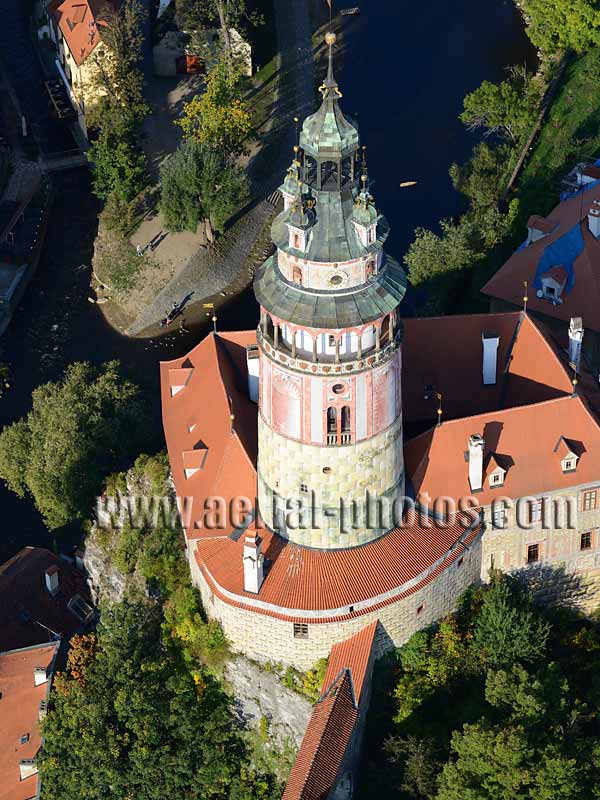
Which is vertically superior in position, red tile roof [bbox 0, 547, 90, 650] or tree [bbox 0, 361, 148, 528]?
tree [bbox 0, 361, 148, 528]

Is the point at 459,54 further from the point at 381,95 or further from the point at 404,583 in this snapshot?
the point at 404,583

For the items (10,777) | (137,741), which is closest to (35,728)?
(10,777)

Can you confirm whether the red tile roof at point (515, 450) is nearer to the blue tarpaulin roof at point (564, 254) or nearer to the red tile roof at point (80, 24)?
the blue tarpaulin roof at point (564, 254)

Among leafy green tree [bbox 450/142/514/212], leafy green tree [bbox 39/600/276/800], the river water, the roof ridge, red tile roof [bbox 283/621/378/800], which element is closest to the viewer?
red tile roof [bbox 283/621/378/800]

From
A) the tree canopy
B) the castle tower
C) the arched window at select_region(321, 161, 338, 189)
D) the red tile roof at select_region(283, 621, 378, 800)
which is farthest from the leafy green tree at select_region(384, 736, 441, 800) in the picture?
the arched window at select_region(321, 161, 338, 189)

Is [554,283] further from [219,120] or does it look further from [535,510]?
[219,120]

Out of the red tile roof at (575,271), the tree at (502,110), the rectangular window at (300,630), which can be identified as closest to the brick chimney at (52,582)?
the rectangular window at (300,630)

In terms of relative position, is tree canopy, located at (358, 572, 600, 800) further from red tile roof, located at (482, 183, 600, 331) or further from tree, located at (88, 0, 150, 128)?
tree, located at (88, 0, 150, 128)
